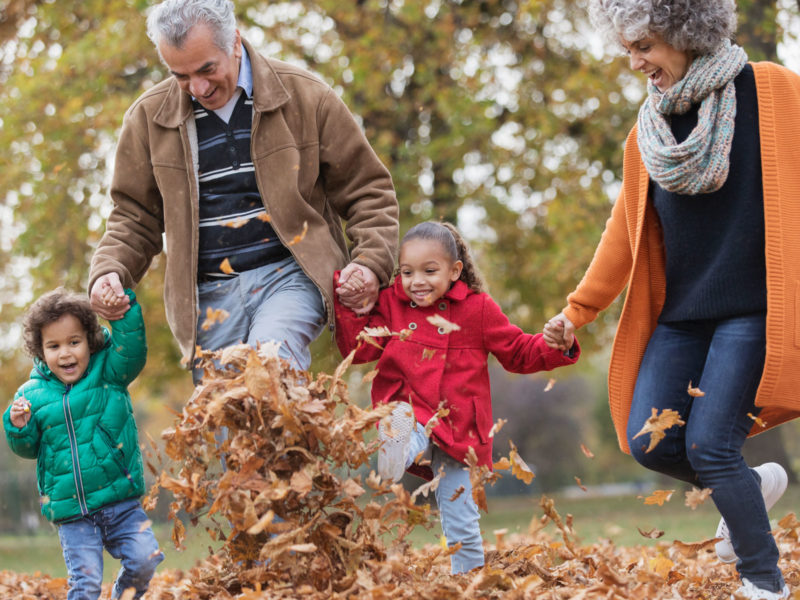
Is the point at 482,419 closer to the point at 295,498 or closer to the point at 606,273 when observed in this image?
the point at 606,273

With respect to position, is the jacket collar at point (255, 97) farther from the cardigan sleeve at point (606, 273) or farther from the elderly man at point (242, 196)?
the cardigan sleeve at point (606, 273)

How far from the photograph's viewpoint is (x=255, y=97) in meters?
4.61

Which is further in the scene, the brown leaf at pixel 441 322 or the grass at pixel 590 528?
the grass at pixel 590 528

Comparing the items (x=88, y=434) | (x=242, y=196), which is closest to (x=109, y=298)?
(x=88, y=434)

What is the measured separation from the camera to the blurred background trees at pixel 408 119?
13703 mm

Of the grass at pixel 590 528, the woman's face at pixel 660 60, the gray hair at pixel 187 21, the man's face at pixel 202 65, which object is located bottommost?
the grass at pixel 590 528

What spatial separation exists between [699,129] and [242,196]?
198cm

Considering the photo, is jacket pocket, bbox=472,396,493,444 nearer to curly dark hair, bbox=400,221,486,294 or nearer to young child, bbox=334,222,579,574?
young child, bbox=334,222,579,574

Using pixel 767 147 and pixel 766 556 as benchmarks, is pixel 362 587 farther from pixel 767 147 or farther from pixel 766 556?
pixel 767 147

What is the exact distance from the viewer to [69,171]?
13602mm

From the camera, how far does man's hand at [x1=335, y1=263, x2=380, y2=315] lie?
14.8 feet

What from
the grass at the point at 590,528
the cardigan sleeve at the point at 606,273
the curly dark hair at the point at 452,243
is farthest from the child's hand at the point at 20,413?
the grass at the point at 590,528

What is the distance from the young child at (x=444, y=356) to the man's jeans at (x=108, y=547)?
1223 mm

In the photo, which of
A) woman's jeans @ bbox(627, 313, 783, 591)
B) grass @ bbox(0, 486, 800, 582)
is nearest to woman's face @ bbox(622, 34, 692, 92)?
woman's jeans @ bbox(627, 313, 783, 591)
